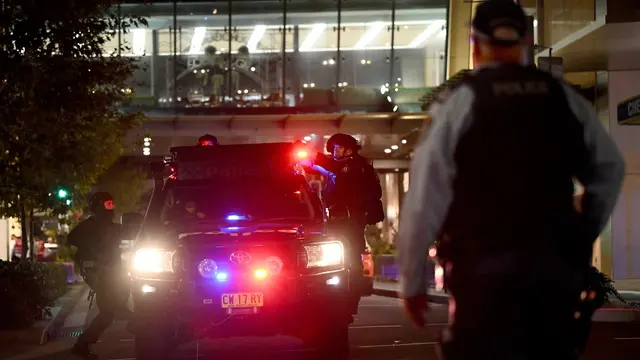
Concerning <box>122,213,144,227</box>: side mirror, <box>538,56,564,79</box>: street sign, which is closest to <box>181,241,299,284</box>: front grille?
<box>122,213,144,227</box>: side mirror

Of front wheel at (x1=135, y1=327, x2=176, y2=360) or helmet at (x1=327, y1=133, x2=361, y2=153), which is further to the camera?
helmet at (x1=327, y1=133, x2=361, y2=153)

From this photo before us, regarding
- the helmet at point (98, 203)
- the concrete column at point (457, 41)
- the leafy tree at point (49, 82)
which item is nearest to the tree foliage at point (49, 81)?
the leafy tree at point (49, 82)

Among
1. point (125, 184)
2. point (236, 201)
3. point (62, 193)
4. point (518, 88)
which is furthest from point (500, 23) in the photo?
point (125, 184)

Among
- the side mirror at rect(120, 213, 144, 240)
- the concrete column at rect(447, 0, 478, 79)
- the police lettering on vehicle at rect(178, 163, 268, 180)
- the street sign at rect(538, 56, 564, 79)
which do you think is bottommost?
the side mirror at rect(120, 213, 144, 240)

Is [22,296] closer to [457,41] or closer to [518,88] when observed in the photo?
[518,88]

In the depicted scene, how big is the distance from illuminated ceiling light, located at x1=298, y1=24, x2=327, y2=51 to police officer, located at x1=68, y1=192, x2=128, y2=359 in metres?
30.5

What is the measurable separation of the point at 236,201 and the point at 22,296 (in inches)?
179

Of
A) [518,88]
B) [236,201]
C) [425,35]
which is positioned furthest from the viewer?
[425,35]

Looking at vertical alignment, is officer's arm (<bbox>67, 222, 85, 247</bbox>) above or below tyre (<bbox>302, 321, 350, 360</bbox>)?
above

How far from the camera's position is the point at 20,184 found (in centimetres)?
1686

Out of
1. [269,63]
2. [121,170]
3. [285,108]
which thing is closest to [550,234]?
[285,108]

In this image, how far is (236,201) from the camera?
37.1 ft

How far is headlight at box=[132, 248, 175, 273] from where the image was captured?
32.4 feet

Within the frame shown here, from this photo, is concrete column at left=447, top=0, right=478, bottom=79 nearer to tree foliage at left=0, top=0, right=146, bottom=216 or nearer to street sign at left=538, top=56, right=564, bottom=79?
street sign at left=538, top=56, right=564, bottom=79
